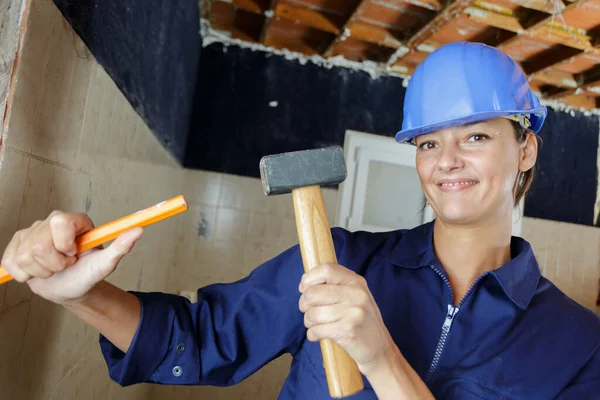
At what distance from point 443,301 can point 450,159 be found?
34cm

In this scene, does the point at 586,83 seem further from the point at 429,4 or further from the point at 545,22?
the point at 429,4

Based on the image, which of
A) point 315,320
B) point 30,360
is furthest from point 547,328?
point 30,360

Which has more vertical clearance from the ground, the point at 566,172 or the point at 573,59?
the point at 573,59

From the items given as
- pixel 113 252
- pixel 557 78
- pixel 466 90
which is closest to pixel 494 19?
pixel 557 78

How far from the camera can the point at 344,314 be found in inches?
26.0

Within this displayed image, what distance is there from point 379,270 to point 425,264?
0.11m

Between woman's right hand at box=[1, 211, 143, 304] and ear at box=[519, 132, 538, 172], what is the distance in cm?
99

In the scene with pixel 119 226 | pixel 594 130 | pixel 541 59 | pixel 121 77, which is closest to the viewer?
pixel 119 226

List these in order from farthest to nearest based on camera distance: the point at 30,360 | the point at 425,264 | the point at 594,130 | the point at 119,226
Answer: the point at 594,130
the point at 425,264
the point at 30,360
the point at 119,226

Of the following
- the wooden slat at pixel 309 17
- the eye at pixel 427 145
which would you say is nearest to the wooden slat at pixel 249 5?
the wooden slat at pixel 309 17

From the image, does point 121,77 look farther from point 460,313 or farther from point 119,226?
point 460,313

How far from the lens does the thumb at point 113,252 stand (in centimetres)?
66

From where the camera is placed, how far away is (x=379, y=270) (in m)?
1.10

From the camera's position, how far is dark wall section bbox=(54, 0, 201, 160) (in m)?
1.06
